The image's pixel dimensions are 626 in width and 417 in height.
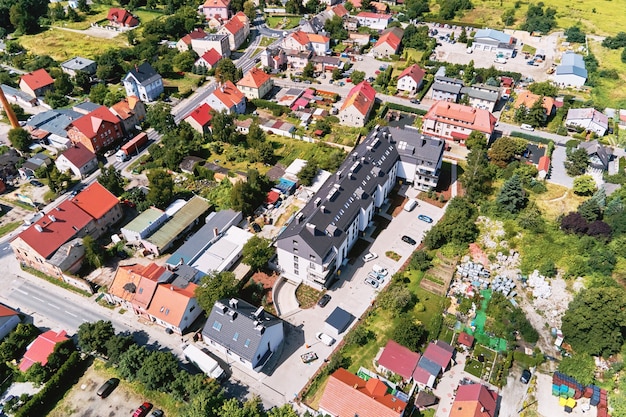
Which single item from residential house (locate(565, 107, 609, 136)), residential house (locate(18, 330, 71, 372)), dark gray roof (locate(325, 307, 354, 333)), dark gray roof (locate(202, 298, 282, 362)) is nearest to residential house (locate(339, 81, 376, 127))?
residential house (locate(565, 107, 609, 136))

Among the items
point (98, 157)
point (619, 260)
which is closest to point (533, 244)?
point (619, 260)

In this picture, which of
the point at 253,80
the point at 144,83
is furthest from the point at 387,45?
the point at 144,83

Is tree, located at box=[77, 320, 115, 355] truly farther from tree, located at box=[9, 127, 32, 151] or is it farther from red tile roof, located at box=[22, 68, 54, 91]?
red tile roof, located at box=[22, 68, 54, 91]

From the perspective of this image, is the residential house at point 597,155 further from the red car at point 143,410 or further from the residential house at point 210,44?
the residential house at point 210,44

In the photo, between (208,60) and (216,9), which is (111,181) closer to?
(208,60)

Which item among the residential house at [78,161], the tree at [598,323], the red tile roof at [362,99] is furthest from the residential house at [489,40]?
the residential house at [78,161]

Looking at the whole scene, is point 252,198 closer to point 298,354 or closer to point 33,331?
point 298,354
